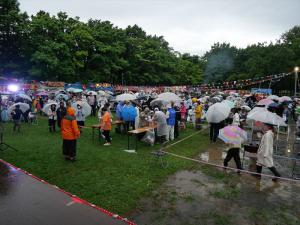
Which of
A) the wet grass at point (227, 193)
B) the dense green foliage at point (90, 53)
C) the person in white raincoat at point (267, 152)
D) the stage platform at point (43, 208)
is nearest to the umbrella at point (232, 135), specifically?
the person in white raincoat at point (267, 152)

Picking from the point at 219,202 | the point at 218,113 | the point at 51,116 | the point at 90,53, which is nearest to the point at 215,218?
the point at 219,202

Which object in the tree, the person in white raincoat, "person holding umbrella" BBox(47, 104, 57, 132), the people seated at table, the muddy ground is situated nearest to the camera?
the muddy ground

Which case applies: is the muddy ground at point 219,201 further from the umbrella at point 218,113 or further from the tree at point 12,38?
the tree at point 12,38

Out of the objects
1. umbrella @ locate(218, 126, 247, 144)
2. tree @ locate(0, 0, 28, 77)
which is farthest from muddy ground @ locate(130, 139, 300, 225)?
tree @ locate(0, 0, 28, 77)

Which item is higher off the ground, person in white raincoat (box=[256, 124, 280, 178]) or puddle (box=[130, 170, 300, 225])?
person in white raincoat (box=[256, 124, 280, 178])

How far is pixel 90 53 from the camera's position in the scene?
125 ft

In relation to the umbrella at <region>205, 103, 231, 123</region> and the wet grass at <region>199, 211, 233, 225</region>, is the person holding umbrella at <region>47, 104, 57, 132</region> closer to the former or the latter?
the umbrella at <region>205, 103, 231, 123</region>

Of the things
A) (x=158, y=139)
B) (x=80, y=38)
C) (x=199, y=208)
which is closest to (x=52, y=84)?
(x=80, y=38)

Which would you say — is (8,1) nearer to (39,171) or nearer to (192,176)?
(39,171)

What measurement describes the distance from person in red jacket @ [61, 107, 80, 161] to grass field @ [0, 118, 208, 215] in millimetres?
318

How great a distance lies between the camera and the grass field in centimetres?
639

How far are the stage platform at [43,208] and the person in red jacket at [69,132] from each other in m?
2.75

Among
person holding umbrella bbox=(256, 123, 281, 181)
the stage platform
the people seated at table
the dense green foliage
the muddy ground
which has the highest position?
the dense green foliage

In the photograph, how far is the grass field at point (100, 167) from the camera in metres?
6.39
